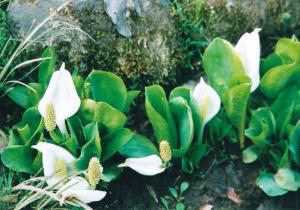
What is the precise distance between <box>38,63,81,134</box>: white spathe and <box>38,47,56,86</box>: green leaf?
22cm

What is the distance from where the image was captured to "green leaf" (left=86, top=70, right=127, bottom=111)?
7.48 feet

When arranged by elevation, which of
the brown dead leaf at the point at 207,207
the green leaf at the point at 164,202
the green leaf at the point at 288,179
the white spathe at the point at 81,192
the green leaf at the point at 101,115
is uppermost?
the green leaf at the point at 101,115

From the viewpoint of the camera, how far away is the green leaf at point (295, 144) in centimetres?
231

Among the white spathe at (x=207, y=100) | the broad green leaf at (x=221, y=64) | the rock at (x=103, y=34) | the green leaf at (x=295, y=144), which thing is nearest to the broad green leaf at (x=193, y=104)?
the white spathe at (x=207, y=100)

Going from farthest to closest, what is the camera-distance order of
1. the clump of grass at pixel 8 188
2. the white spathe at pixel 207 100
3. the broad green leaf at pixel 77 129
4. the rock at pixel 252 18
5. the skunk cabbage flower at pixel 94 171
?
the rock at pixel 252 18 → the white spathe at pixel 207 100 → the broad green leaf at pixel 77 129 → the clump of grass at pixel 8 188 → the skunk cabbage flower at pixel 94 171

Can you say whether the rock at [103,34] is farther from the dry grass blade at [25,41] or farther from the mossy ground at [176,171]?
the dry grass blade at [25,41]

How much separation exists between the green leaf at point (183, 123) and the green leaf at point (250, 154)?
0.29 metres

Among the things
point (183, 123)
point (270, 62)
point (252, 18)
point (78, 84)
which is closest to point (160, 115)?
point (183, 123)

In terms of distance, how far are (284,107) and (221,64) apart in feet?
1.02

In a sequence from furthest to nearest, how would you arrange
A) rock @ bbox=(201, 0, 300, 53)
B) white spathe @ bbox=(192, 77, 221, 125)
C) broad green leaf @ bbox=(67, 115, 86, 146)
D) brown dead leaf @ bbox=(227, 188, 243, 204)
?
rock @ bbox=(201, 0, 300, 53) < brown dead leaf @ bbox=(227, 188, 243, 204) < white spathe @ bbox=(192, 77, 221, 125) < broad green leaf @ bbox=(67, 115, 86, 146)

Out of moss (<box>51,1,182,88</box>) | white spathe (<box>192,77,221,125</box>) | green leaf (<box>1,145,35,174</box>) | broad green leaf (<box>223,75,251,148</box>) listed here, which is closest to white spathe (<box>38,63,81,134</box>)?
green leaf (<box>1,145,35,174</box>)

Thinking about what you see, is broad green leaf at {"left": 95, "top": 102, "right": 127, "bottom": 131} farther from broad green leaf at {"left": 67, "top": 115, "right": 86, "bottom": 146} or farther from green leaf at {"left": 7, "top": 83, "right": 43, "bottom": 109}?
green leaf at {"left": 7, "top": 83, "right": 43, "bottom": 109}

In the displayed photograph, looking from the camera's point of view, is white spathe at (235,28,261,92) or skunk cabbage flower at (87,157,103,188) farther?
white spathe at (235,28,261,92)

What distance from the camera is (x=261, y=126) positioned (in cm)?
242
